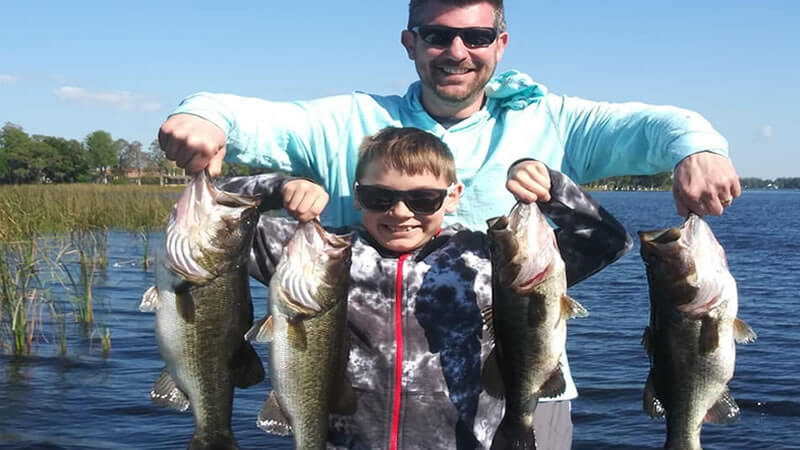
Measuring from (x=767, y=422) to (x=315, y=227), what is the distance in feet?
40.6

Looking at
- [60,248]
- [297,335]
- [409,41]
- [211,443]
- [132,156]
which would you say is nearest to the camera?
[297,335]

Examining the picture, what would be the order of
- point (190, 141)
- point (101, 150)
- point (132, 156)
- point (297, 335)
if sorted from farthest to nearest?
point (132, 156) → point (101, 150) → point (297, 335) → point (190, 141)

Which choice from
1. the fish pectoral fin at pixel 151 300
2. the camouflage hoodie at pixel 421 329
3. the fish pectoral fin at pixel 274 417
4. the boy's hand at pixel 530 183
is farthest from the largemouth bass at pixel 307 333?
the boy's hand at pixel 530 183

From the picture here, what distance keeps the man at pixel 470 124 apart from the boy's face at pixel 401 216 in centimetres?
30

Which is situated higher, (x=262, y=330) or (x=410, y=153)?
(x=410, y=153)

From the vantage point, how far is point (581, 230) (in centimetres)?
458

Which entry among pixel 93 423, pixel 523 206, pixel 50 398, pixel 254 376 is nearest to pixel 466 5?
pixel 523 206

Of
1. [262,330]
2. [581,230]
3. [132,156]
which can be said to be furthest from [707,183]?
[132,156]

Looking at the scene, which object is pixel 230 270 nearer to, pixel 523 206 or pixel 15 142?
pixel 523 206

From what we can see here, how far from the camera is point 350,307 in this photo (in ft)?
15.6

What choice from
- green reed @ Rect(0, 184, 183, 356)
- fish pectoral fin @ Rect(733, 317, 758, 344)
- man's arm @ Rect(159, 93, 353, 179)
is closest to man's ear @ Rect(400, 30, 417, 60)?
man's arm @ Rect(159, 93, 353, 179)

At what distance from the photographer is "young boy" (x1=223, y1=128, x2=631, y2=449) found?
4.62 metres

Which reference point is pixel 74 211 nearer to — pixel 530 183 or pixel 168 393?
pixel 168 393

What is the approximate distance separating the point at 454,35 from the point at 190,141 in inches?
68.3
